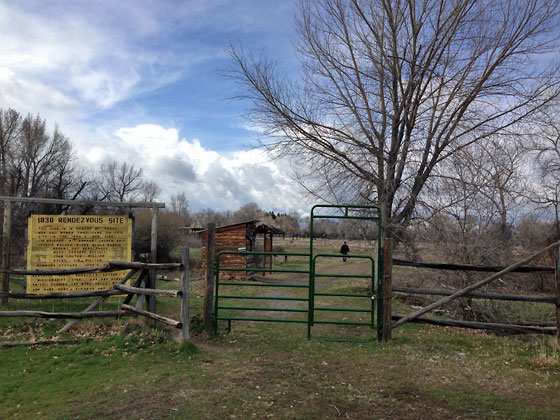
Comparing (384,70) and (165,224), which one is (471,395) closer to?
(384,70)

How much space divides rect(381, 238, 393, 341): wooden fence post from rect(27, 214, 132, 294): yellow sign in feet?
17.7

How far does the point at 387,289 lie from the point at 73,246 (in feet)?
21.4

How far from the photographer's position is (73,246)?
28.7 feet

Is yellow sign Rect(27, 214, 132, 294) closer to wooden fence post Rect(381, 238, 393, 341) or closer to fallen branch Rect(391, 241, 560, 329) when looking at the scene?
wooden fence post Rect(381, 238, 393, 341)

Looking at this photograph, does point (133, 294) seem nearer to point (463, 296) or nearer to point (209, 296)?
point (209, 296)

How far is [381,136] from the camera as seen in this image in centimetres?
1116

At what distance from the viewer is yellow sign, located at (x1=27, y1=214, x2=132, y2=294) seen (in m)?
8.65

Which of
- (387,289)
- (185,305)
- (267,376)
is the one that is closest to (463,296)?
(387,289)

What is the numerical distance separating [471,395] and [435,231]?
6.40 metres

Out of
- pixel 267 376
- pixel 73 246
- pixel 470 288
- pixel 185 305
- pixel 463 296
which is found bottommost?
pixel 267 376

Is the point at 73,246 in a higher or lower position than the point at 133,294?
higher

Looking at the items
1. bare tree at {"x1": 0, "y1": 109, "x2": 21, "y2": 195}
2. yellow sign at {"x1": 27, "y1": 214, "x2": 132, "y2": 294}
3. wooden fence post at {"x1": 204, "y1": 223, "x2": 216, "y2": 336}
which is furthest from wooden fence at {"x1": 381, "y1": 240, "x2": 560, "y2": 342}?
bare tree at {"x1": 0, "y1": 109, "x2": 21, "y2": 195}

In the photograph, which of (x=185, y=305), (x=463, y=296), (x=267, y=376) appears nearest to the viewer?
(x=267, y=376)

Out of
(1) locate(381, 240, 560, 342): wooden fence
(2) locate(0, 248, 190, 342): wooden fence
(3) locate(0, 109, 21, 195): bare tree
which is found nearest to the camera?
(2) locate(0, 248, 190, 342): wooden fence
